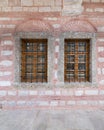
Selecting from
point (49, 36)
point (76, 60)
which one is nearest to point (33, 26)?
point (49, 36)

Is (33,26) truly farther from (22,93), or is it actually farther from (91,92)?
(91,92)

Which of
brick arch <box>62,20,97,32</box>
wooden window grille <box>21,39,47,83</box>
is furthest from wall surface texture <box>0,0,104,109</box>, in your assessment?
wooden window grille <box>21,39,47,83</box>

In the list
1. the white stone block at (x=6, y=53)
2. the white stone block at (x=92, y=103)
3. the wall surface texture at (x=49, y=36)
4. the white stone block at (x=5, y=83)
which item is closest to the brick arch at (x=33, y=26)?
the wall surface texture at (x=49, y=36)

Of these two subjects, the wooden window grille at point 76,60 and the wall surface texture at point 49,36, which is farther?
the wooden window grille at point 76,60

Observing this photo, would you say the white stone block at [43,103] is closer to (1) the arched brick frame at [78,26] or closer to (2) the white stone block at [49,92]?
(2) the white stone block at [49,92]

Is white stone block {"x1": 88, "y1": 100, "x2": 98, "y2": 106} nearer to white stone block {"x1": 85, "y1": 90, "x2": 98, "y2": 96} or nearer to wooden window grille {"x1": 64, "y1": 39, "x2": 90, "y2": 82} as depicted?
white stone block {"x1": 85, "y1": 90, "x2": 98, "y2": 96}

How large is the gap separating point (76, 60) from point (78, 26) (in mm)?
917

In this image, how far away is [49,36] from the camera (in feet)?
12.6

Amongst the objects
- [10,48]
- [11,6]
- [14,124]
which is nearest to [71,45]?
[10,48]

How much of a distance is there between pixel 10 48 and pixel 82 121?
2.52 m

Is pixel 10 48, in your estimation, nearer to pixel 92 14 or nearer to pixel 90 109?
pixel 92 14

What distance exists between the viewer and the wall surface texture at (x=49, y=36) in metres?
3.84

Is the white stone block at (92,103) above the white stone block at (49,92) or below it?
below

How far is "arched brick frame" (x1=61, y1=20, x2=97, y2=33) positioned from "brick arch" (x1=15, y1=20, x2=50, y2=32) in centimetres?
50
